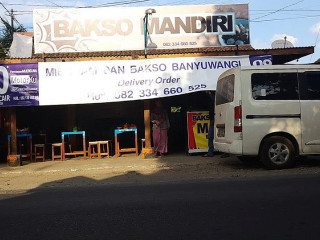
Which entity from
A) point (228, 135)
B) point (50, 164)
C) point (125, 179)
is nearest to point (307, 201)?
point (228, 135)

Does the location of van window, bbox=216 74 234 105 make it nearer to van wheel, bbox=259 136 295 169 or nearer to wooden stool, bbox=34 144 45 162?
van wheel, bbox=259 136 295 169

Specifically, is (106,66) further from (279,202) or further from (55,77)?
(279,202)

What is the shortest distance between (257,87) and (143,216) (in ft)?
14.9

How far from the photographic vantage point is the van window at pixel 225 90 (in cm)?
849

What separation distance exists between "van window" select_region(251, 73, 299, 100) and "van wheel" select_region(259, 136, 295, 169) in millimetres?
970

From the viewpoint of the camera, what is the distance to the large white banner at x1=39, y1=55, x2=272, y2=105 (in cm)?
1091

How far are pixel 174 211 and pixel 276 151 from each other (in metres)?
3.94

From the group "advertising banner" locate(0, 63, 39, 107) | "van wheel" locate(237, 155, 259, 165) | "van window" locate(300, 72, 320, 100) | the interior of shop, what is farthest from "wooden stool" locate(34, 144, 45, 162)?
"van window" locate(300, 72, 320, 100)

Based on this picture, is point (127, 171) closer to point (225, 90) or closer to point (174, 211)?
point (225, 90)

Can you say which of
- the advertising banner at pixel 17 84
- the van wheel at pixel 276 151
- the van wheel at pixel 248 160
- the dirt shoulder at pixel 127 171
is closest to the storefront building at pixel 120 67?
the advertising banner at pixel 17 84

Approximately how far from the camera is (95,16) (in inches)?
527

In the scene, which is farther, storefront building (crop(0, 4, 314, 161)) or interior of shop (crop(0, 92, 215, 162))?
interior of shop (crop(0, 92, 215, 162))

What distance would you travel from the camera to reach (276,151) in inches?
325

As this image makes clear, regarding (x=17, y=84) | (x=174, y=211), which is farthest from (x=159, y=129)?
(x=174, y=211)
